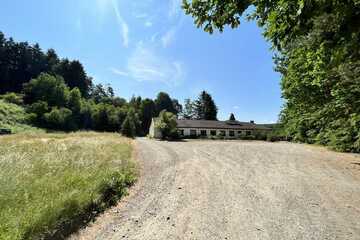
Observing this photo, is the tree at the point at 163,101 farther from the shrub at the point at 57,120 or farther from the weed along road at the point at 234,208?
the weed along road at the point at 234,208

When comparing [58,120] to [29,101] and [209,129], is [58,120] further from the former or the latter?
[209,129]

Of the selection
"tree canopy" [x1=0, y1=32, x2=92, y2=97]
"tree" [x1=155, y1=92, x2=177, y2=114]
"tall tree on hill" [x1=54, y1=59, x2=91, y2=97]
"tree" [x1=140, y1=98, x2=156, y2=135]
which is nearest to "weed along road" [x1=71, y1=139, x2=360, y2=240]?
"tree" [x1=140, y1=98, x2=156, y2=135]

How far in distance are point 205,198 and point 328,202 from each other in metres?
3.40

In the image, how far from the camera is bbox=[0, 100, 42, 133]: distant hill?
44.0 m

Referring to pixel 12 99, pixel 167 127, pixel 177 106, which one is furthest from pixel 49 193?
pixel 177 106

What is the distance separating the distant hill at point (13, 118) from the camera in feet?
144

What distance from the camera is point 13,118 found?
47.8 metres

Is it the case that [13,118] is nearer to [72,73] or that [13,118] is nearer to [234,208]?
[72,73]

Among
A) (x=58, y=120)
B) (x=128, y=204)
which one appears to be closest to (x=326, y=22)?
(x=128, y=204)

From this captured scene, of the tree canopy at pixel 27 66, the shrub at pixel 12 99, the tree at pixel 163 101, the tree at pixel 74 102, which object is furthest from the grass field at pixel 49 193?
the tree canopy at pixel 27 66

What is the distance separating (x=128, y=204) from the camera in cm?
643

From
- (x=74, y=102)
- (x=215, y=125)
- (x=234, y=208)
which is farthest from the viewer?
(x=74, y=102)

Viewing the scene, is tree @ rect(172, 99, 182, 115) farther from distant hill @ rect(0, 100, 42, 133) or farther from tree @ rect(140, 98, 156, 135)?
distant hill @ rect(0, 100, 42, 133)

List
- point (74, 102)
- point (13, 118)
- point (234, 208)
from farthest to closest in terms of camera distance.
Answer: point (74, 102), point (13, 118), point (234, 208)
